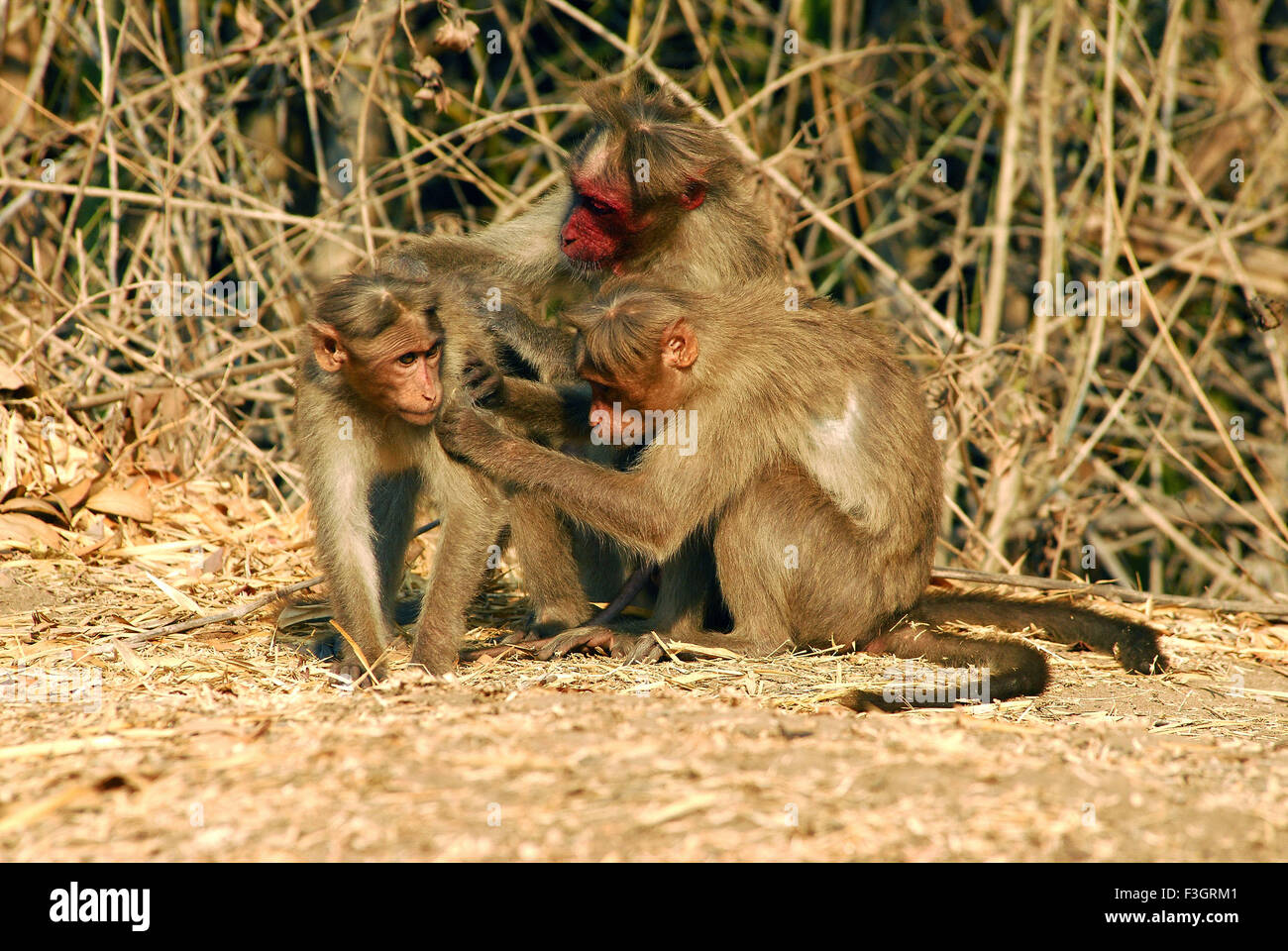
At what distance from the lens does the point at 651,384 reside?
4.97 metres

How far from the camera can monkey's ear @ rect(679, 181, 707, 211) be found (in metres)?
5.65

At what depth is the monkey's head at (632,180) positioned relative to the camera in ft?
18.2

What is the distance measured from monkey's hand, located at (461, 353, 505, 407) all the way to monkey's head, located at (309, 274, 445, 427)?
25 centimetres

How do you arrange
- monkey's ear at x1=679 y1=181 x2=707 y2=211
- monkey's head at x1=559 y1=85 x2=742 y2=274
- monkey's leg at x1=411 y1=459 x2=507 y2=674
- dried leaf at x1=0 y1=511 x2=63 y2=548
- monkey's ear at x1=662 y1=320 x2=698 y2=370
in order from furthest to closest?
dried leaf at x1=0 y1=511 x2=63 y2=548 < monkey's ear at x1=679 y1=181 x2=707 y2=211 < monkey's head at x1=559 y1=85 x2=742 y2=274 < monkey's ear at x1=662 y1=320 x2=698 y2=370 < monkey's leg at x1=411 y1=459 x2=507 y2=674

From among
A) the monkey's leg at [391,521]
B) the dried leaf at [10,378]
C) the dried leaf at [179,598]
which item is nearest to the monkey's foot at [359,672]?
the monkey's leg at [391,521]

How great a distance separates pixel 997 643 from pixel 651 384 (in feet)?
5.90

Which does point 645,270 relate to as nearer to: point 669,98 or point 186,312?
point 669,98

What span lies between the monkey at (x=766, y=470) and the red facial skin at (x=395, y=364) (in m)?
0.24

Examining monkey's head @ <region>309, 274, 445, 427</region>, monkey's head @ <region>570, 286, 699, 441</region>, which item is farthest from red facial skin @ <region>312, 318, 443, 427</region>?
monkey's head @ <region>570, 286, 699, 441</region>

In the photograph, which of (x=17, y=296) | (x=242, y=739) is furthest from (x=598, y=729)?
(x=17, y=296)

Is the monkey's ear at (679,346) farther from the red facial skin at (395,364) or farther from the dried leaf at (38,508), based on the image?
the dried leaf at (38,508)

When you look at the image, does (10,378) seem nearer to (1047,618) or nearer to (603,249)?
(603,249)

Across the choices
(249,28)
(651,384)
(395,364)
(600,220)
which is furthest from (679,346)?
(249,28)

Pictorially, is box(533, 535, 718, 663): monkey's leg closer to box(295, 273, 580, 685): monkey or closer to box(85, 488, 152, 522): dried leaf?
box(295, 273, 580, 685): monkey
